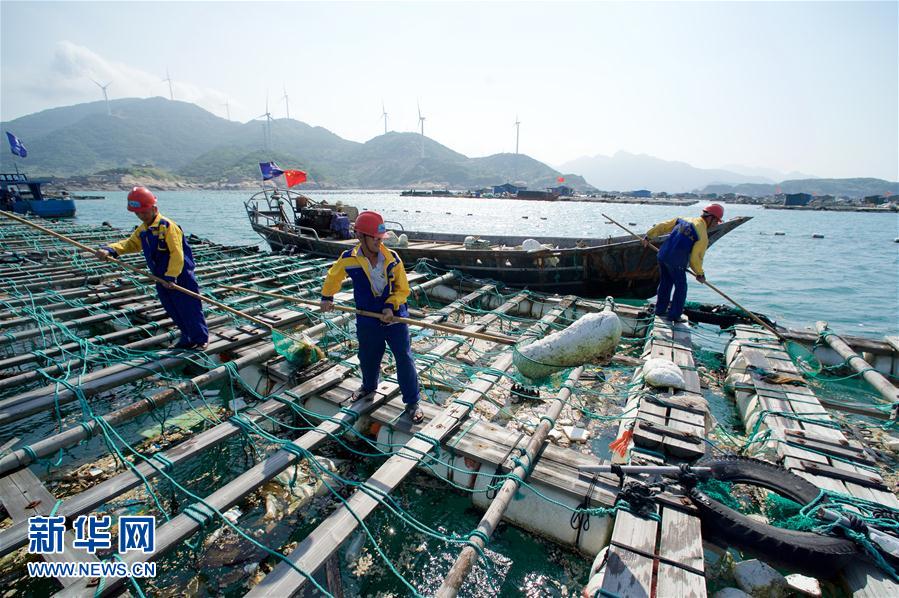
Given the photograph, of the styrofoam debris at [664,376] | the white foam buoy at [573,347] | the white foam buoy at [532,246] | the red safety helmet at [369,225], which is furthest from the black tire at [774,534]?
the white foam buoy at [532,246]

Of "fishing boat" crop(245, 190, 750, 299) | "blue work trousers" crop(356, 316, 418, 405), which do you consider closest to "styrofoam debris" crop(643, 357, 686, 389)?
"blue work trousers" crop(356, 316, 418, 405)

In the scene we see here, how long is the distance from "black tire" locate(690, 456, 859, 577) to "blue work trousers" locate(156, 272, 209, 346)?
23.1 feet

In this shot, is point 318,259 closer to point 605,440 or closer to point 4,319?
point 4,319

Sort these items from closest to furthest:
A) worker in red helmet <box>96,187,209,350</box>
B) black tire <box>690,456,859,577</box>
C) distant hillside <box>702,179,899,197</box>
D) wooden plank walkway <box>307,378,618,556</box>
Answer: black tire <box>690,456,859,577</box>
wooden plank walkway <box>307,378,618,556</box>
worker in red helmet <box>96,187,209,350</box>
distant hillside <box>702,179,899,197</box>

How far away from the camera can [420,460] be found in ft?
14.3

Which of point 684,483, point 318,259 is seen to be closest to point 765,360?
point 684,483

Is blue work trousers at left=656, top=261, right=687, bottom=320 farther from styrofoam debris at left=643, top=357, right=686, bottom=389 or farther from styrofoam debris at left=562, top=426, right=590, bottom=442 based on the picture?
styrofoam debris at left=562, top=426, right=590, bottom=442

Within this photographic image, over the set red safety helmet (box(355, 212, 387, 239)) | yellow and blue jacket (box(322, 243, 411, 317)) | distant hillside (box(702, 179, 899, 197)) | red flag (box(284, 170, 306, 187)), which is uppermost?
distant hillside (box(702, 179, 899, 197))

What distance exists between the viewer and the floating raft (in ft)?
11.4

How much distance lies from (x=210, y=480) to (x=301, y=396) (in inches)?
58.9

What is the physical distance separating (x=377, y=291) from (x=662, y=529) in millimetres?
3612

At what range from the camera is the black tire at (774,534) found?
10.9ft

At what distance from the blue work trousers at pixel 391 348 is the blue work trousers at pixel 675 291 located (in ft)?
20.2

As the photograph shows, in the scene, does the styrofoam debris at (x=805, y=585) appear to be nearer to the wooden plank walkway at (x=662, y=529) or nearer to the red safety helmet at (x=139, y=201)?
the wooden plank walkway at (x=662, y=529)
